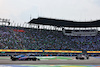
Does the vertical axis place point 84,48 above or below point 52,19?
below

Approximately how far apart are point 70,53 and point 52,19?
16.1m

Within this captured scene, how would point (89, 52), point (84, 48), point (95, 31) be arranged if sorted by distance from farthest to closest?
1. point (95, 31)
2. point (84, 48)
3. point (89, 52)

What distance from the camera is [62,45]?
58.8 metres

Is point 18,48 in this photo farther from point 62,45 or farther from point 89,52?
point 89,52

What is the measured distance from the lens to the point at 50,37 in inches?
2484

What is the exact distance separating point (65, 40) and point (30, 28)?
57.6ft

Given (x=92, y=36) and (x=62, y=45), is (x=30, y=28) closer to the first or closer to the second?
(x=62, y=45)

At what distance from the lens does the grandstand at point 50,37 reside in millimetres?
52375

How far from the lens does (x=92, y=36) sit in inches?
2657

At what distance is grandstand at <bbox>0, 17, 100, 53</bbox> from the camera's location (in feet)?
172

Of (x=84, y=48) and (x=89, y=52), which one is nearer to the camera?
(x=89, y=52)

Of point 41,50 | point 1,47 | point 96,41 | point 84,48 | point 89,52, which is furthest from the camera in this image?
point 96,41

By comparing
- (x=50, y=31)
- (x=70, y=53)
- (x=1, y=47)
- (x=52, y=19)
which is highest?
(x=52, y=19)

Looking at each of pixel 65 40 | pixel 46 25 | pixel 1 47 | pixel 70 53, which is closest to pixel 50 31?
pixel 46 25
